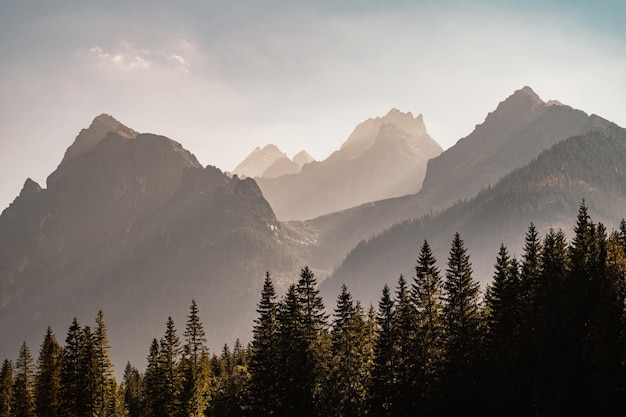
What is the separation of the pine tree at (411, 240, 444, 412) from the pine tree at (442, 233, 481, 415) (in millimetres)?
917

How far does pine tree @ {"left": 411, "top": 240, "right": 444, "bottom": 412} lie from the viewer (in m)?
65.1

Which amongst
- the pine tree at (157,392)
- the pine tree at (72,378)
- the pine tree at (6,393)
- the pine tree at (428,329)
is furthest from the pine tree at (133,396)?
the pine tree at (428,329)

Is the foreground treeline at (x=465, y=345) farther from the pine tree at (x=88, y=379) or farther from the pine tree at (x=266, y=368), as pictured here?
the pine tree at (x=88, y=379)

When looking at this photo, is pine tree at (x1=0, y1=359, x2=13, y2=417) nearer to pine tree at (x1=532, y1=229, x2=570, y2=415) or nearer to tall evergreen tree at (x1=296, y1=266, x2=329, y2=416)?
tall evergreen tree at (x1=296, y1=266, x2=329, y2=416)

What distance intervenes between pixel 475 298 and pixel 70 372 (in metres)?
48.6

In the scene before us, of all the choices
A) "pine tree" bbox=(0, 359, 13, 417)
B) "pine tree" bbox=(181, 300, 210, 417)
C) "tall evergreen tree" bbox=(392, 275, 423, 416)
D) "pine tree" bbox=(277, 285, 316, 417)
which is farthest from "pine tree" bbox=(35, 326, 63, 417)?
→ "tall evergreen tree" bbox=(392, 275, 423, 416)

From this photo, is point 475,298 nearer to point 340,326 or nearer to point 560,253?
point 560,253

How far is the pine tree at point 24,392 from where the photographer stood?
3593 inches

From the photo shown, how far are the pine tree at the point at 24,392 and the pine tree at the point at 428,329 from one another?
5539cm

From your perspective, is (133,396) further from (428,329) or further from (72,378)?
(428,329)

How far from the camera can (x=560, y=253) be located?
2638 inches

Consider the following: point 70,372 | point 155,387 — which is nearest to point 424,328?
point 155,387

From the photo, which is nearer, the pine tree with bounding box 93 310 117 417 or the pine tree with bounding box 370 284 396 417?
the pine tree with bounding box 370 284 396 417

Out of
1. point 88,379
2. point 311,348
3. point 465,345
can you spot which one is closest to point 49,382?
point 88,379
